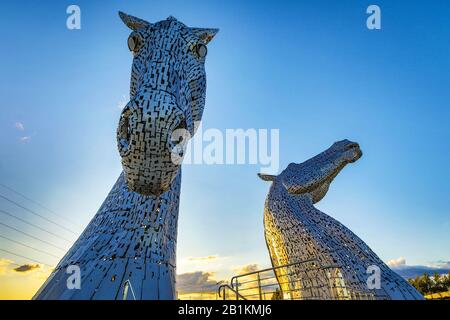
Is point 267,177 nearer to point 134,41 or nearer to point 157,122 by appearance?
point 134,41

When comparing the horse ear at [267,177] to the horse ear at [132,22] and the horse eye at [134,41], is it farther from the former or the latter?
the horse eye at [134,41]

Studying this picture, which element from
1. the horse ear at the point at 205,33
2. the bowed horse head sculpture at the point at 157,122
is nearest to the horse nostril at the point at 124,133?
the bowed horse head sculpture at the point at 157,122

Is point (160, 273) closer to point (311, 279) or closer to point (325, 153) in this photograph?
point (311, 279)

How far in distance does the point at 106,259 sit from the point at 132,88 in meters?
1.47

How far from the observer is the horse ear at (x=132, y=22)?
2.74 m

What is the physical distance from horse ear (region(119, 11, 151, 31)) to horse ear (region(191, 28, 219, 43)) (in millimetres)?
489

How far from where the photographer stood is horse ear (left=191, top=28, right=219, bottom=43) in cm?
256

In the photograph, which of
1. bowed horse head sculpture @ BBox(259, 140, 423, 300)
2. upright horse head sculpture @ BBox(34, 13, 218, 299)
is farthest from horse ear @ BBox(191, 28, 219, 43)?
bowed horse head sculpture @ BBox(259, 140, 423, 300)

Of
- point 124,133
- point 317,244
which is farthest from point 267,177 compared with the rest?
point 124,133

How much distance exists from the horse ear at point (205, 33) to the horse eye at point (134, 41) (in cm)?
46

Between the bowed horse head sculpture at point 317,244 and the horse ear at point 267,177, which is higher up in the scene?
the horse ear at point 267,177

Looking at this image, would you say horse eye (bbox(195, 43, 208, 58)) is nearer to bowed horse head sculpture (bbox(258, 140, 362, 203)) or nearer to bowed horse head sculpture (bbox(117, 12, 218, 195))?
bowed horse head sculpture (bbox(117, 12, 218, 195))

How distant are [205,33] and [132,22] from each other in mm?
715
